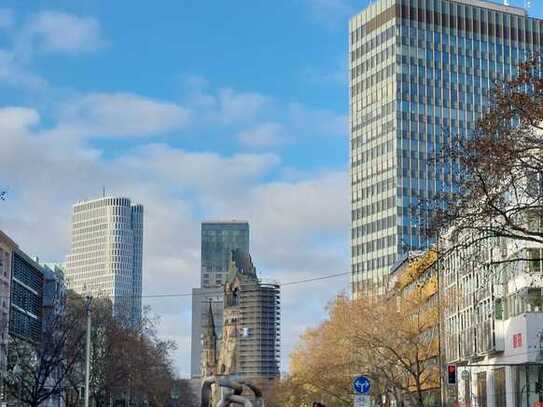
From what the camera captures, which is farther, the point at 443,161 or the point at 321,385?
the point at 321,385

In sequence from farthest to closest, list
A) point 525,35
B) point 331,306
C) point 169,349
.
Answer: point 525,35
point 169,349
point 331,306

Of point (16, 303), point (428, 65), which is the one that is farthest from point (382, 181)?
point (16, 303)

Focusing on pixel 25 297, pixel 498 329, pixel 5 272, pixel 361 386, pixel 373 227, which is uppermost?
pixel 373 227

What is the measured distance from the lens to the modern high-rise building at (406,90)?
181m

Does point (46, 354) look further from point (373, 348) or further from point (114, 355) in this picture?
point (373, 348)

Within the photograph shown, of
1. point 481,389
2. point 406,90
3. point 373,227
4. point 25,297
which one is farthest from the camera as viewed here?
point 406,90

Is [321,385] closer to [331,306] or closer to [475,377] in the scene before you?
→ [331,306]

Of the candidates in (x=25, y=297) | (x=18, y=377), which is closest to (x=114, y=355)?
(x=18, y=377)

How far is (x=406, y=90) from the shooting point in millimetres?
183625

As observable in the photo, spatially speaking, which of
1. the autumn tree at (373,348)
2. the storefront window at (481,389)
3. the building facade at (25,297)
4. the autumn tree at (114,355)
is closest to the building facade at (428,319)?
the autumn tree at (373,348)

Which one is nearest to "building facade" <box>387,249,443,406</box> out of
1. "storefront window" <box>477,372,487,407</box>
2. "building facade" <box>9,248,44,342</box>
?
"storefront window" <box>477,372,487,407</box>

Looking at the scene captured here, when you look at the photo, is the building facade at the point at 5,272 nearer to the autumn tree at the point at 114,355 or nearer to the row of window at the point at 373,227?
the autumn tree at the point at 114,355

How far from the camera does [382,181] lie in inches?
7215

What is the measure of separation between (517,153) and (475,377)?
6245cm
